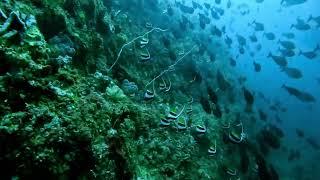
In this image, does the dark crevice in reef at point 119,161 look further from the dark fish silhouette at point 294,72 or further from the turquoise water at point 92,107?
the dark fish silhouette at point 294,72

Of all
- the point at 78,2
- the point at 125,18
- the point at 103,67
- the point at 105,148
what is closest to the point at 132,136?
the point at 105,148

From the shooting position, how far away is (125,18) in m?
12.5

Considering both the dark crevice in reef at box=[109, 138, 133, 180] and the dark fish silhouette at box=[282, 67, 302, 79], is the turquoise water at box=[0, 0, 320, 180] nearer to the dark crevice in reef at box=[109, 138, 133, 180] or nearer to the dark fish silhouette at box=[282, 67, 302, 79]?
the dark crevice in reef at box=[109, 138, 133, 180]

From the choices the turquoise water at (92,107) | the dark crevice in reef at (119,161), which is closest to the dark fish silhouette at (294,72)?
the turquoise water at (92,107)

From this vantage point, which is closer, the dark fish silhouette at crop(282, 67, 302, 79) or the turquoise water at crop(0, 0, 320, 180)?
the turquoise water at crop(0, 0, 320, 180)

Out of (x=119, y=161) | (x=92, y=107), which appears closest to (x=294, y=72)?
(x=119, y=161)

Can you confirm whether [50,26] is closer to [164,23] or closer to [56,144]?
[56,144]

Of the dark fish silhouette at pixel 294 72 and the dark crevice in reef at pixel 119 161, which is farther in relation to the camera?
the dark fish silhouette at pixel 294 72

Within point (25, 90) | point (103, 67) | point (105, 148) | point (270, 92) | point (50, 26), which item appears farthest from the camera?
point (270, 92)

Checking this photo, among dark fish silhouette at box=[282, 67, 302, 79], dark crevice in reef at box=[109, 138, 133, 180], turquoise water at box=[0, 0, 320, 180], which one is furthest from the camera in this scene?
dark fish silhouette at box=[282, 67, 302, 79]

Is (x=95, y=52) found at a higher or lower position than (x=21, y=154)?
higher

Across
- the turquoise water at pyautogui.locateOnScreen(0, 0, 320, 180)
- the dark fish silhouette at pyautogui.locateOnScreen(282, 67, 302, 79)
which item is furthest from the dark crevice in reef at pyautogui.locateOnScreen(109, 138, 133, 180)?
the dark fish silhouette at pyautogui.locateOnScreen(282, 67, 302, 79)

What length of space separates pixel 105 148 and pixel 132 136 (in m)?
1.74

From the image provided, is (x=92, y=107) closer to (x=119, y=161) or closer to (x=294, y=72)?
(x=119, y=161)
